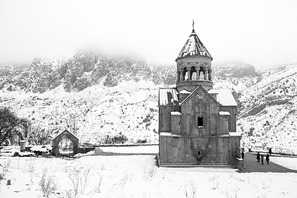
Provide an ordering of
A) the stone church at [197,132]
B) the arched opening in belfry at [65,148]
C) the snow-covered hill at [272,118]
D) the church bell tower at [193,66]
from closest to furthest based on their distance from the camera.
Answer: the stone church at [197,132], the church bell tower at [193,66], the arched opening in belfry at [65,148], the snow-covered hill at [272,118]

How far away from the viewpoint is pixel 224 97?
21938mm

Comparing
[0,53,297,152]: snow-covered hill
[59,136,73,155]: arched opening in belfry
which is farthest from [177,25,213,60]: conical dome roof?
[59,136,73,155]: arched opening in belfry

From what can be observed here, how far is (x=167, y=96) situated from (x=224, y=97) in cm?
498

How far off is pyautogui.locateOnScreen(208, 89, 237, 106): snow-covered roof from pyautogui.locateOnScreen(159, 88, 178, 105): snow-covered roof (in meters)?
3.12

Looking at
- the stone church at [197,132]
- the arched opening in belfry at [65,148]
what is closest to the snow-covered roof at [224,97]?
the stone church at [197,132]

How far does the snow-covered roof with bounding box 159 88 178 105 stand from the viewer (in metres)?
21.2

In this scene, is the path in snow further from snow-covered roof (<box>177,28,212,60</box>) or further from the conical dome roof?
snow-covered roof (<box>177,28,212,60</box>)

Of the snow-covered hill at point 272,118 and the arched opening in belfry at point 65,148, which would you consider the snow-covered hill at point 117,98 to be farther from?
the arched opening in belfry at point 65,148

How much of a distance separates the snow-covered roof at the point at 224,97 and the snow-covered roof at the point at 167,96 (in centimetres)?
312

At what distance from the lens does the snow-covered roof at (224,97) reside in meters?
21.3

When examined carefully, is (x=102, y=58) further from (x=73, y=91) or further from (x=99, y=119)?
(x=99, y=119)

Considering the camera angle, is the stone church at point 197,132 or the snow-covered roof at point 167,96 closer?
the stone church at point 197,132

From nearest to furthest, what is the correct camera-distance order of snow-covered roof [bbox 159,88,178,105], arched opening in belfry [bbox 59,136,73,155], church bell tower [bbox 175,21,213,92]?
snow-covered roof [bbox 159,88,178,105] → church bell tower [bbox 175,21,213,92] → arched opening in belfry [bbox 59,136,73,155]

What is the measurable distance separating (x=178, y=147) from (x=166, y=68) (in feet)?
254
